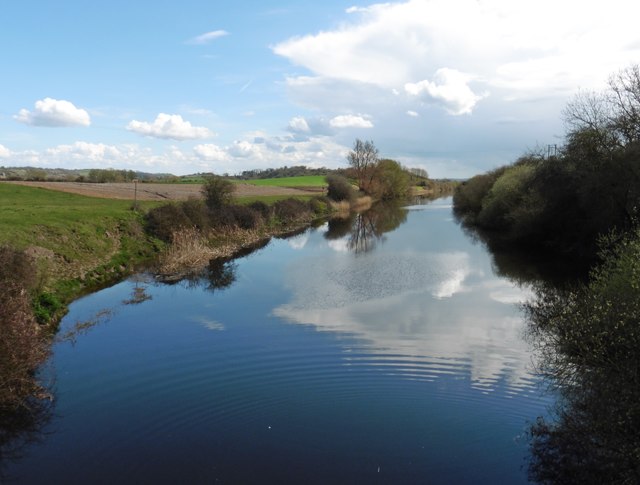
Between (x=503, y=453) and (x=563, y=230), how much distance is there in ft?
82.3

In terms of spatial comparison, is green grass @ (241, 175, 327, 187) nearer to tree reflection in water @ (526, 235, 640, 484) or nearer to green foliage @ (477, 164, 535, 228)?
green foliage @ (477, 164, 535, 228)

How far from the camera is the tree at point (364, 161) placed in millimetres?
88312

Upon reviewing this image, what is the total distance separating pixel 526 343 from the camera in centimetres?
1433

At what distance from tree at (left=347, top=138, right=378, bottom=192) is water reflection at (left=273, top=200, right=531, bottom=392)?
194ft

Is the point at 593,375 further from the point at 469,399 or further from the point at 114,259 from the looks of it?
the point at 114,259

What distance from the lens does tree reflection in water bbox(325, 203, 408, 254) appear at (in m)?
36.9

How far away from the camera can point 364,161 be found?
88688 millimetres

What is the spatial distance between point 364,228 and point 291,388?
37686 mm

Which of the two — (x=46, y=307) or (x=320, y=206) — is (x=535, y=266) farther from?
(x=320, y=206)

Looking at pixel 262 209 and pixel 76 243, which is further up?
pixel 262 209

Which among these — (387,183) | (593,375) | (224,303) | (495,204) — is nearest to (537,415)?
(593,375)

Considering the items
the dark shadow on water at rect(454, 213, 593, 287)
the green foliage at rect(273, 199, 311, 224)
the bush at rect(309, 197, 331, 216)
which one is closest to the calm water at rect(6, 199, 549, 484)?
the dark shadow on water at rect(454, 213, 593, 287)

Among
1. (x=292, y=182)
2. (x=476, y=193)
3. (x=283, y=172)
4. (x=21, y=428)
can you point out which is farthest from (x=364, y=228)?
(x=283, y=172)

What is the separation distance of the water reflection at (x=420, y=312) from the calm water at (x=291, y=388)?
8 centimetres
